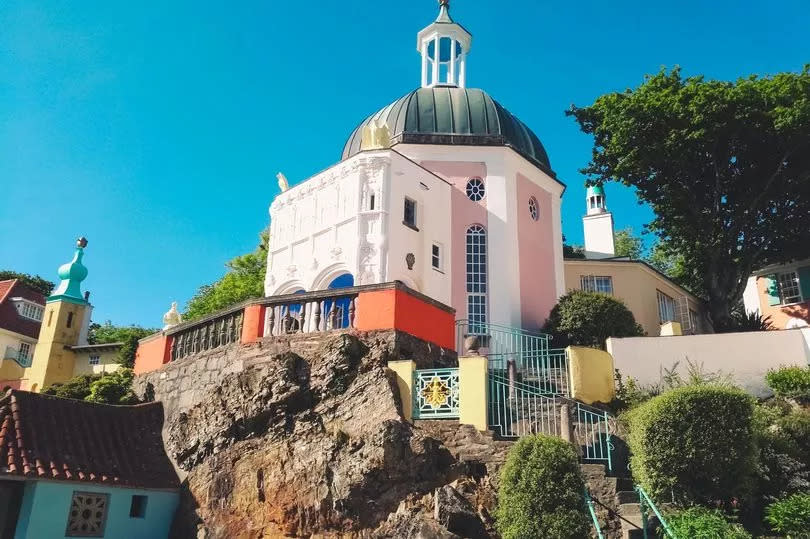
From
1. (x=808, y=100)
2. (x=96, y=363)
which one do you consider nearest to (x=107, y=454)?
(x=96, y=363)

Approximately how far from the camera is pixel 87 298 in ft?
111

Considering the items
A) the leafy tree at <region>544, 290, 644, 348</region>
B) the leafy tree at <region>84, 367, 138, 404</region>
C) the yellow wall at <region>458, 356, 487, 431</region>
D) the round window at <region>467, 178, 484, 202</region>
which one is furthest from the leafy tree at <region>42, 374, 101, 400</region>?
the leafy tree at <region>544, 290, 644, 348</region>

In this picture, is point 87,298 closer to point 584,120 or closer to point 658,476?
point 584,120

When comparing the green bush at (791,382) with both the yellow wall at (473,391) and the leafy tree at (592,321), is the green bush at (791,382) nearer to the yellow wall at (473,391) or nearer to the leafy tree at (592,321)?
the leafy tree at (592,321)

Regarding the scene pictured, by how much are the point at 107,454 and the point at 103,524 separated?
4.87ft

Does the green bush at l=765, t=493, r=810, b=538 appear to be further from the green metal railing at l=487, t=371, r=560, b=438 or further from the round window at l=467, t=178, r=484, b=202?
the round window at l=467, t=178, r=484, b=202

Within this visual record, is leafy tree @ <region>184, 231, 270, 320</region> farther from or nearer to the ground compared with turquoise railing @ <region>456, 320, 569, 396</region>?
farther from the ground

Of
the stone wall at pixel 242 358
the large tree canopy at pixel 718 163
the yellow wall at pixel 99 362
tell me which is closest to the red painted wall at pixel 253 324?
the stone wall at pixel 242 358

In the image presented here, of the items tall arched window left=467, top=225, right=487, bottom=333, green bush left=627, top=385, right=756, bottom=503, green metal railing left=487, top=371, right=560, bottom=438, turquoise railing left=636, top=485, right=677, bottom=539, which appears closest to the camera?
turquoise railing left=636, top=485, right=677, bottom=539

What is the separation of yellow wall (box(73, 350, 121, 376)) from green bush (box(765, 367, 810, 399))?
24742 mm

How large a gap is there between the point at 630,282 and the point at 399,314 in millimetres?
15989

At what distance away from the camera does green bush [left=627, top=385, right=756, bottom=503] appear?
10047mm

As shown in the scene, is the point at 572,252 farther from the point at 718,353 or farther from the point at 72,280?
the point at 72,280

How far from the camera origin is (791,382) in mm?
16281
